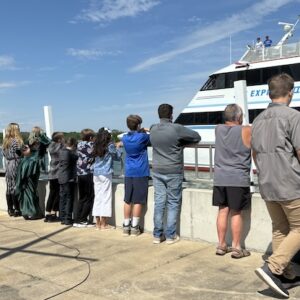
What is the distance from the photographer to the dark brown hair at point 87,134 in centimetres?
784

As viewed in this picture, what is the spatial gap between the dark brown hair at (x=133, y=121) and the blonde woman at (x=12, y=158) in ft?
9.89

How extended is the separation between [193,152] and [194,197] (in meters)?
0.78

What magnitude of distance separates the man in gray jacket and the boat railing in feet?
42.7

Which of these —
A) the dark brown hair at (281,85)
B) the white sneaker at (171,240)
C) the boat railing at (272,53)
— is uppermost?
the boat railing at (272,53)

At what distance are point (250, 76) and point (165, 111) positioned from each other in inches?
521

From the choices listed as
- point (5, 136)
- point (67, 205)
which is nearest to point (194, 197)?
point (67, 205)

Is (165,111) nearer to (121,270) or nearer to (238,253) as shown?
(238,253)

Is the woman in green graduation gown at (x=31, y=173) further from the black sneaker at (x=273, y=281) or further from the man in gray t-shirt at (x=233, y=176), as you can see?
the black sneaker at (x=273, y=281)

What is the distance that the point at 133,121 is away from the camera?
7.03 metres

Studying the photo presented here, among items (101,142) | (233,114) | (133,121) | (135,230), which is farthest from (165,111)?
(135,230)

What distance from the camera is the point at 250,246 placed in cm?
599

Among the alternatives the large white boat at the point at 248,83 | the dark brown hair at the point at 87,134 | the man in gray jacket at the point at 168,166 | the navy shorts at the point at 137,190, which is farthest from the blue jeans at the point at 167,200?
the large white boat at the point at 248,83

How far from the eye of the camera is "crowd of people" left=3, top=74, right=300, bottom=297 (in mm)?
4367

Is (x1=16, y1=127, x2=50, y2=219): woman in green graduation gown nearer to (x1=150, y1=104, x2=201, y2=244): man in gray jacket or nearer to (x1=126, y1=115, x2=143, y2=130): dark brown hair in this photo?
(x1=126, y1=115, x2=143, y2=130): dark brown hair
